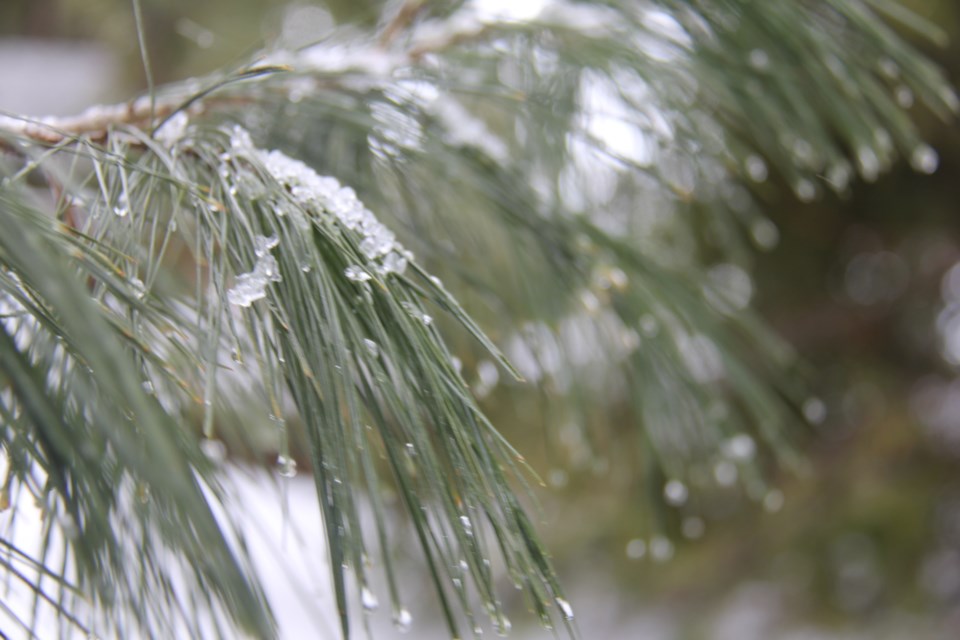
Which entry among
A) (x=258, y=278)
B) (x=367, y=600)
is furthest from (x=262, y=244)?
(x=367, y=600)

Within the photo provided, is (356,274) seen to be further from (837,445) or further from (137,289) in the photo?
(837,445)

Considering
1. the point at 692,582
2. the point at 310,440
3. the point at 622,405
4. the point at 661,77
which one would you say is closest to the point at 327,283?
the point at 310,440

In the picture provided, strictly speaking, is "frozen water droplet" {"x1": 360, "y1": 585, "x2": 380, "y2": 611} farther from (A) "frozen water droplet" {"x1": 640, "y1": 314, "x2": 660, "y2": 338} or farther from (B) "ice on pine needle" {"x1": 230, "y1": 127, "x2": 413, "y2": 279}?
(A) "frozen water droplet" {"x1": 640, "y1": 314, "x2": 660, "y2": 338}

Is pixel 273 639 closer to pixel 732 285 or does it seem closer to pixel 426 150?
pixel 426 150

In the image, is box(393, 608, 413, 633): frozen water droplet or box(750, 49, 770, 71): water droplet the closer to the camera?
box(393, 608, 413, 633): frozen water droplet

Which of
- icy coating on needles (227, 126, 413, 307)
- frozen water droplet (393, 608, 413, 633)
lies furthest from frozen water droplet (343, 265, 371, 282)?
frozen water droplet (393, 608, 413, 633)

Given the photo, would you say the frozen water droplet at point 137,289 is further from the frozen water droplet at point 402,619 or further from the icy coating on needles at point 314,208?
the frozen water droplet at point 402,619

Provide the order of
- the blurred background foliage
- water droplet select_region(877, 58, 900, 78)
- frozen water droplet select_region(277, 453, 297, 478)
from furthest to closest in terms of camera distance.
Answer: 1. the blurred background foliage
2. water droplet select_region(877, 58, 900, 78)
3. frozen water droplet select_region(277, 453, 297, 478)
